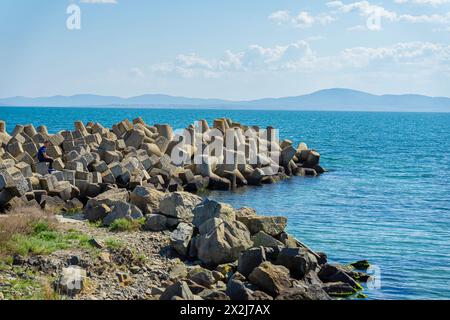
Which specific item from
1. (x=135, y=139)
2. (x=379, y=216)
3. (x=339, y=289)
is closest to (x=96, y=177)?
(x=135, y=139)

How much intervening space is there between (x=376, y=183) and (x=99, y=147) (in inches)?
636

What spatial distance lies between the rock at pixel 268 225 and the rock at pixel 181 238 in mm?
1676

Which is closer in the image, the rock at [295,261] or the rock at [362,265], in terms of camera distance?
the rock at [295,261]

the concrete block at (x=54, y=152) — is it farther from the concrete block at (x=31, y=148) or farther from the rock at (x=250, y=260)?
the rock at (x=250, y=260)

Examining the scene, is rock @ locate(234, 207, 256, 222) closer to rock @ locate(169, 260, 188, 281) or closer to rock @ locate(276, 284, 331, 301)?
rock @ locate(169, 260, 188, 281)

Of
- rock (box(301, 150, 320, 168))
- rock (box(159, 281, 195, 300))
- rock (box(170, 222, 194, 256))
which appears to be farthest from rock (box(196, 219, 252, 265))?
rock (box(301, 150, 320, 168))

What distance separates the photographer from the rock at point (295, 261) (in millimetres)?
15430

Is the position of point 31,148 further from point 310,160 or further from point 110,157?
point 310,160

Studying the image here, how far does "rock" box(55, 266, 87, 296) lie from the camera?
13.6 metres

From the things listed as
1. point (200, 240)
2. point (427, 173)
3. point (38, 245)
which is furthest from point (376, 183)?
point (38, 245)

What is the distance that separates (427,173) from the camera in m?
46.4

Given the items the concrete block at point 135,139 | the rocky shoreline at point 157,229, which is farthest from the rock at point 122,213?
the concrete block at point 135,139

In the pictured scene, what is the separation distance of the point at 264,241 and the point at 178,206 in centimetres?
355
